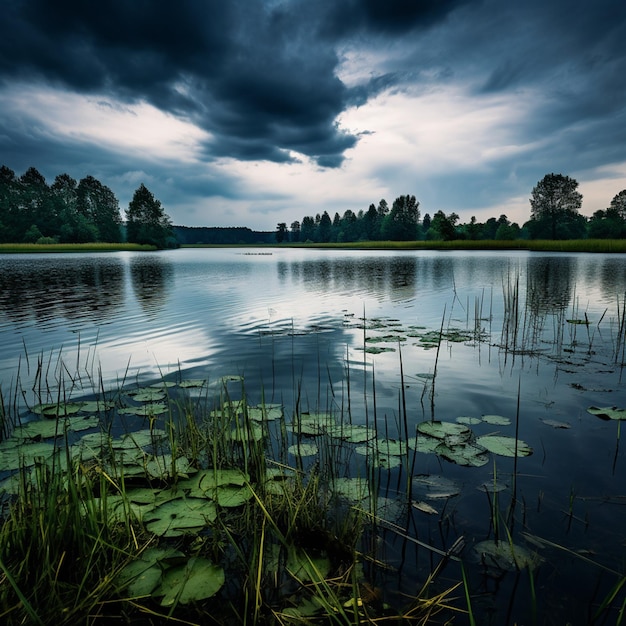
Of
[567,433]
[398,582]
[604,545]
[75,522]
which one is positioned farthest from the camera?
[567,433]

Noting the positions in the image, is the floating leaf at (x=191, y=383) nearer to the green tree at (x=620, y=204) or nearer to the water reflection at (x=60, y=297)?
the water reflection at (x=60, y=297)

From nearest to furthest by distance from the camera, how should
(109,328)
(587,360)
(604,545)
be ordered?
(604,545) < (587,360) < (109,328)

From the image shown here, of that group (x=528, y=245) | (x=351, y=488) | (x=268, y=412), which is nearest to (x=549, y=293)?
→ (x=268, y=412)

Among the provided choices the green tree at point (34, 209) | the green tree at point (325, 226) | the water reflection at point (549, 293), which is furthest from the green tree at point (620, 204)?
the green tree at point (34, 209)

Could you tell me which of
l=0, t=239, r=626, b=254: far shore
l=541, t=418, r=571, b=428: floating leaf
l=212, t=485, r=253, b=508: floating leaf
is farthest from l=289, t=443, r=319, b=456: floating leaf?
l=0, t=239, r=626, b=254: far shore

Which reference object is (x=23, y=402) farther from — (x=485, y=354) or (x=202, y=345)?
(x=485, y=354)

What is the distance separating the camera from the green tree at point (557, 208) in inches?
3123

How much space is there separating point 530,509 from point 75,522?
3504mm

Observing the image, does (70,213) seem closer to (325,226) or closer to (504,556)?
(504,556)

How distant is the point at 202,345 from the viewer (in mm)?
9359

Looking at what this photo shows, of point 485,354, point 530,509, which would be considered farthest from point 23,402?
point 485,354

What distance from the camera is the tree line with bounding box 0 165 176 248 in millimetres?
76500

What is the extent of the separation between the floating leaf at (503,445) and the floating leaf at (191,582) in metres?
3.12

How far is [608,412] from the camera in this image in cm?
502
